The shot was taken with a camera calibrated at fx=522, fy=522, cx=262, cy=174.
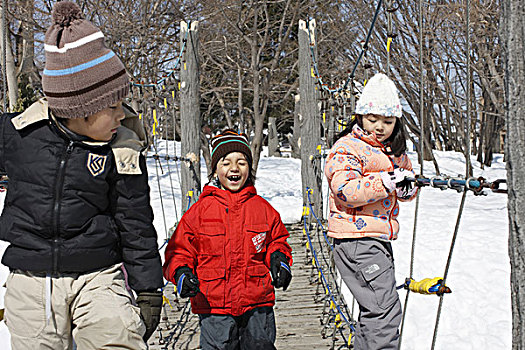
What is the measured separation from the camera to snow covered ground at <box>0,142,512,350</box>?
4660 millimetres

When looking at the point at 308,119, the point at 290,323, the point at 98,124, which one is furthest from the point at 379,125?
the point at 308,119

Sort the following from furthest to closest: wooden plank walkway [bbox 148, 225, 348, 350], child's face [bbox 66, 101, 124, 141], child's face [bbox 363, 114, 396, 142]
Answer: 1. wooden plank walkway [bbox 148, 225, 348, 350]
2. child's face [bbox 363, 114, 396, 142]
3. child's face [bbox 66, 101, 124, 141]

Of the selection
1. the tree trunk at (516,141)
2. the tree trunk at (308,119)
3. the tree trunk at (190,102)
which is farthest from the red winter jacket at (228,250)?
the tree trunk at (308,119)

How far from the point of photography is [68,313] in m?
1.57

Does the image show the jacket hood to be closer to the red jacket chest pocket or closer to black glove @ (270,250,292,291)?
the red jacket chest pocket

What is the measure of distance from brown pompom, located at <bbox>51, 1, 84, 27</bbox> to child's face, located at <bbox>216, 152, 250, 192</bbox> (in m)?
1.02

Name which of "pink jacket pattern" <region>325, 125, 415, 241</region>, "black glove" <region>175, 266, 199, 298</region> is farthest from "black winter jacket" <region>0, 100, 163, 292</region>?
"pink jacket pattern" <region>325, 125, 415, 241</region>

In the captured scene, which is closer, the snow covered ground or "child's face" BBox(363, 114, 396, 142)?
"child's face" BBox(363, 114, 396, 142)

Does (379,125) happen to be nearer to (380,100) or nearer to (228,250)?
(380,100)

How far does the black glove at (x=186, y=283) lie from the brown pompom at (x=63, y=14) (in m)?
1.02

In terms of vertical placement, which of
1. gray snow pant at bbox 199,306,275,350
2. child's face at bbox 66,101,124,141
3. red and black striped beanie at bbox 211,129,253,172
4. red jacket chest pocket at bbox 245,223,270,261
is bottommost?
gray snow pant at bbox 199,306,275,350

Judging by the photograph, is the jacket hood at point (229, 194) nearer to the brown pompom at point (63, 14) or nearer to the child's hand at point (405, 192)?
the child's hand at point (405, 192)

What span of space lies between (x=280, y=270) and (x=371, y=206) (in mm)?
493

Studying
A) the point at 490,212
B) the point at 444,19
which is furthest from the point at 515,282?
the point at 444,19
